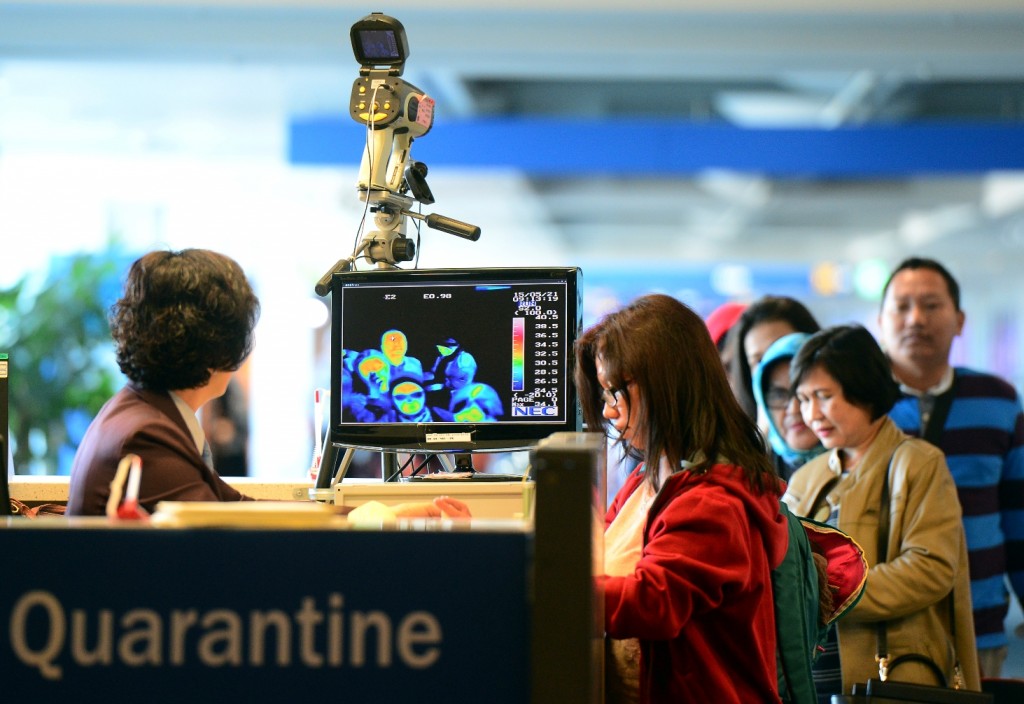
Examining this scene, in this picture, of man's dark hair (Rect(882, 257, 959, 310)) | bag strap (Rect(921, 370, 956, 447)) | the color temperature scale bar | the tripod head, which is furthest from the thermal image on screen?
man's dark hair (Rect(882, 257, 959, 310))

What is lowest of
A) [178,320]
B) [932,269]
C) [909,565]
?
[909,565]

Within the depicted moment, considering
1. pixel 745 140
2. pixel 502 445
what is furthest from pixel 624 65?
pixel 502 445

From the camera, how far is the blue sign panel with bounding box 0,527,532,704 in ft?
4.32

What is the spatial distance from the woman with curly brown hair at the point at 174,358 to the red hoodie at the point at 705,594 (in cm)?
80

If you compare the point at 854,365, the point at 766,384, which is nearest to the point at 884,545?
the point at 854,365

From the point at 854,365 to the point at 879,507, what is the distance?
0.36m

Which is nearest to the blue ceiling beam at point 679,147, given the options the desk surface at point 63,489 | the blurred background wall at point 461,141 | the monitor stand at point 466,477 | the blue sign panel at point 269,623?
the blurred background wall at point 461,141

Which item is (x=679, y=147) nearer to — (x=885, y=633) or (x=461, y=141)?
(x=461, y=141)

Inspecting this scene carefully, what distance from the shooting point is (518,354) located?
2238 millimetres

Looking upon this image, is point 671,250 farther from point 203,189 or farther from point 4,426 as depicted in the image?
point 4,426

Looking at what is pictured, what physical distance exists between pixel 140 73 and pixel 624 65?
133 inches

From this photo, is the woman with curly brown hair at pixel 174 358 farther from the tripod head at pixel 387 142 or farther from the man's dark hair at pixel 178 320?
the tripod head at pixel 387 142

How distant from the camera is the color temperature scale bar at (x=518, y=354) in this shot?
2.23 metres

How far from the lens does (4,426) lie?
233cm
